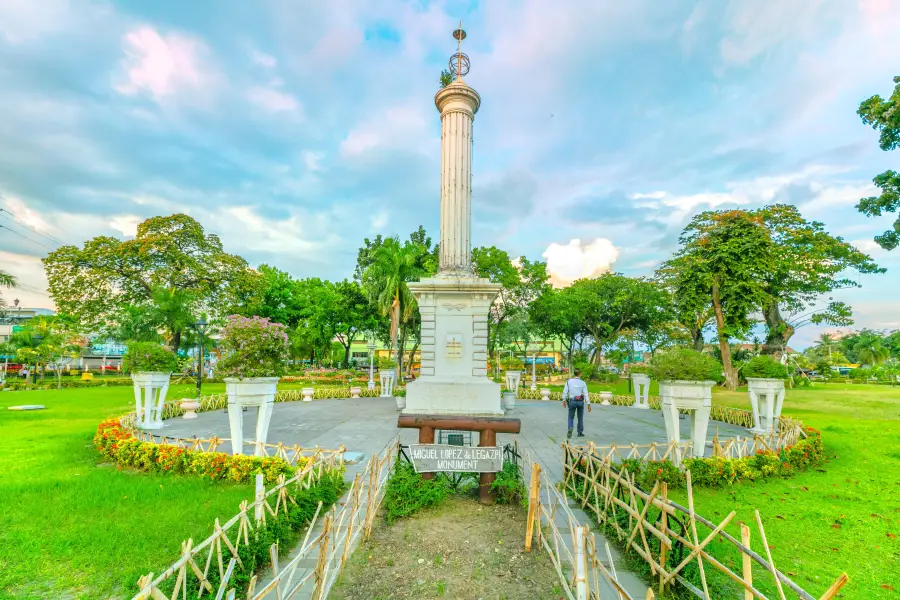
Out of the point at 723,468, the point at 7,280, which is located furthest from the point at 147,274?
the point at 723,468

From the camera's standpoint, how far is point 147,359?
13273 mm

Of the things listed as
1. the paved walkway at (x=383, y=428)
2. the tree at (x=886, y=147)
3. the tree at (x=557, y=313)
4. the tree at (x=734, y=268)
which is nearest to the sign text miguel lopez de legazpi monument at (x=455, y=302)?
the paved walkway at (x=383, y=428)

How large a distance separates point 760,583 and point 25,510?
10.4 metres

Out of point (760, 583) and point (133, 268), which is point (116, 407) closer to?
point (133, 268)

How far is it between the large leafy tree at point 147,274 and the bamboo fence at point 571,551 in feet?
105

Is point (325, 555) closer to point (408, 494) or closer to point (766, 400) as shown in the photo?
point (408, 494)

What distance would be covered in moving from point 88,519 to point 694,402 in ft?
36.3

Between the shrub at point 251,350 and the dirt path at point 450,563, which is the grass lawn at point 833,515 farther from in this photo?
the shrub at point 251,350

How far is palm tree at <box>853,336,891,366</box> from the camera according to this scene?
58.4 metres

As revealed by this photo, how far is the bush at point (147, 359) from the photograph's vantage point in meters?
13.2

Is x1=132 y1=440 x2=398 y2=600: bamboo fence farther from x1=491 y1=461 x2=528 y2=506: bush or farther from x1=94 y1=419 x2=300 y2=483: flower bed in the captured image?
x1=491 y1=461 x2=528 y2=506: bush

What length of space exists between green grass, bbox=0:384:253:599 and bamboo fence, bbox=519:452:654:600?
4.53m

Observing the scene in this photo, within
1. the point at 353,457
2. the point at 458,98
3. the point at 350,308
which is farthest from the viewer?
the point at 350,308

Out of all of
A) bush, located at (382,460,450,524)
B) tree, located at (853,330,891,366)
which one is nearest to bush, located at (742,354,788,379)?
bush, located at (382,460,450,524)
